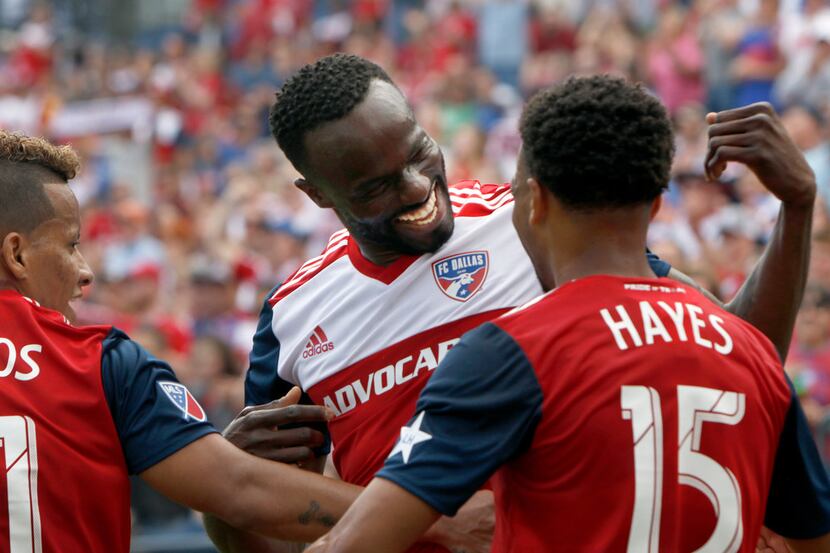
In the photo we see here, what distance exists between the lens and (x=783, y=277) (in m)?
3.32

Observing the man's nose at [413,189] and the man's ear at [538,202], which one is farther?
the man's nose at [413,189]

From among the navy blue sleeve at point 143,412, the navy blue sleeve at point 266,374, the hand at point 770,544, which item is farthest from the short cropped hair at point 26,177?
the hand at point 770,544

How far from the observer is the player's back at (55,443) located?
10.2 ft

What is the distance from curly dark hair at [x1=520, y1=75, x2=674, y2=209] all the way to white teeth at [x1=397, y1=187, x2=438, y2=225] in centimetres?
80

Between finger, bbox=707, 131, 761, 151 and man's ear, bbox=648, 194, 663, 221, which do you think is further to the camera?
finger, bbox=707, 131, 761, 151

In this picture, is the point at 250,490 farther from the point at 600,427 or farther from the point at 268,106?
the point at 268,106

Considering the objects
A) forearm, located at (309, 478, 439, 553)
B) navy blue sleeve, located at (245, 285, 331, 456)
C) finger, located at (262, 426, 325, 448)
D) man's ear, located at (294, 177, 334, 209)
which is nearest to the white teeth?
man's ear, located at (294, 177, 334, 209)

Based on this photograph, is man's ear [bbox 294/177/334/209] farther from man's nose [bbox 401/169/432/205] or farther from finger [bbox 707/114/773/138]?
finger [bbox 707/114/773/138]

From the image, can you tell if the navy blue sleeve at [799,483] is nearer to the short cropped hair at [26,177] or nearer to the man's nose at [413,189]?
the man's nose at [413,189]

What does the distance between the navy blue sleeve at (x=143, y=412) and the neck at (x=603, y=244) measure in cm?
106

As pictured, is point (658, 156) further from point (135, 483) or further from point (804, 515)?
point (135, 483)

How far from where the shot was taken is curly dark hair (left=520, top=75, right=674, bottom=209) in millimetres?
2717

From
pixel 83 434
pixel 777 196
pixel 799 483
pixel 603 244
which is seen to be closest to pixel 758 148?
pixel 777 196

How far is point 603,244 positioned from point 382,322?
975 mm
